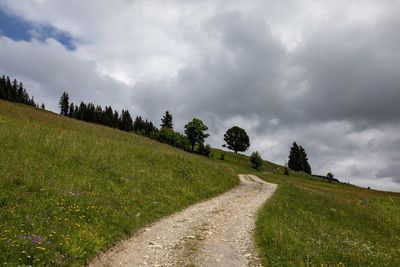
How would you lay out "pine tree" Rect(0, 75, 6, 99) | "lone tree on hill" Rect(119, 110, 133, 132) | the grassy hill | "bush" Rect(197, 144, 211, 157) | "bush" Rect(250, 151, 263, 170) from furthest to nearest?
1. "lone tree on hill" Rect(119, 110, 133, 132)
2. "pine tree" Rect(0, 75, 6, 99)
3. "bush" Rect(197, 144, 211, 157)
4. "bush" Rect(250, 151, 263, 170)
5. the grassy hill

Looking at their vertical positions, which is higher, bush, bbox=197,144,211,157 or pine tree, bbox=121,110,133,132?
pine tree, bbox=121,110,133,132

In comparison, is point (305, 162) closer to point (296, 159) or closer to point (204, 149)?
point (296, 159)

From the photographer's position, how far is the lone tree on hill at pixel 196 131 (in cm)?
11000

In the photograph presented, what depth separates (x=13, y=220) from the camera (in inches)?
436

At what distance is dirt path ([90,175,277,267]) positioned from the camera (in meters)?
11.4

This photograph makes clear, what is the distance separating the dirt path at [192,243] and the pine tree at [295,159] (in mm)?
126545

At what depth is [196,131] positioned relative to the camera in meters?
110

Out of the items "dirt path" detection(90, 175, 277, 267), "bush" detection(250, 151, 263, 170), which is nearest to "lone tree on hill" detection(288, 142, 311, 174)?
"bush" detection(250, 151, 263, 170)

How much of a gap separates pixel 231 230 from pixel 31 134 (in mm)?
17116

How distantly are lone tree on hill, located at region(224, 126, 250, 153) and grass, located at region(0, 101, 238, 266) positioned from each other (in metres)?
112

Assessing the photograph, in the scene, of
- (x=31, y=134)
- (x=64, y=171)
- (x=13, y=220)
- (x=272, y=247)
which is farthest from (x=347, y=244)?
(x=31, y=134)

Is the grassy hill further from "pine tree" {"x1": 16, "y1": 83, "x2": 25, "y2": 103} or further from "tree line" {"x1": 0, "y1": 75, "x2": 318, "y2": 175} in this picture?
"pine tree" {"x1": 16, "y1": 83, "x2": 25, "y2": 103}

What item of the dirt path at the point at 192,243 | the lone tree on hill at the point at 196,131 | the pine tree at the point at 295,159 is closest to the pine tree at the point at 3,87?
the lone tree on hill at the point at 196,131

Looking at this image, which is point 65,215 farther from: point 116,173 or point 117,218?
point 116,173
